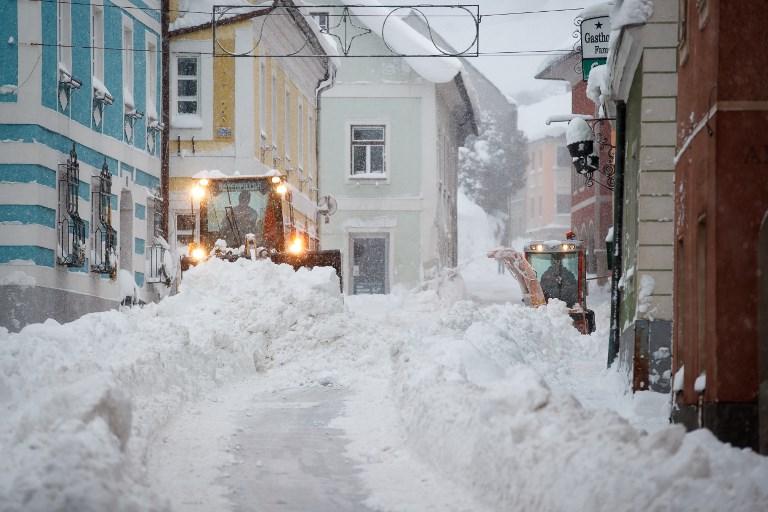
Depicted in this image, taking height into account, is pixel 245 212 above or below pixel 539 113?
below

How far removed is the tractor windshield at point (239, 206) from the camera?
2397 centimetres

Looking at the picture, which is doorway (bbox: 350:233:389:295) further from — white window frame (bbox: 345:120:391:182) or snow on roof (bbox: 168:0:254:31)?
snow on roof (bbox: 168:0:254:31)

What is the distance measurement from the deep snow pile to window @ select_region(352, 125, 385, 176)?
846 inches

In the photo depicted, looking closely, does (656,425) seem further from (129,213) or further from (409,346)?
(129,213)

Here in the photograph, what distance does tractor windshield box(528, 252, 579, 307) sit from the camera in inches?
1305

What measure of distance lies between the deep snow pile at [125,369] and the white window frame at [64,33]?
176 inches

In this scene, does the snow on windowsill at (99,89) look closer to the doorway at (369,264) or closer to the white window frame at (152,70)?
the white window frame at (152,70)

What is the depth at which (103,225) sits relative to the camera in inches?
926

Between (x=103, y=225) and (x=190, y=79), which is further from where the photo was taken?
(x=190, y=79)

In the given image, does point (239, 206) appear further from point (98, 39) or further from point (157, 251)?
point (157, 251)

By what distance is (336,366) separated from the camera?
17453mm

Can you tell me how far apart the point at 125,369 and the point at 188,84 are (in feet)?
60.4

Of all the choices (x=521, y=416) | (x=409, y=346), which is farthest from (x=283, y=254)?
(x=521, y=416)

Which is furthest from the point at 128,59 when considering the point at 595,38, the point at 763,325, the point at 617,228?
the point at 763,325
